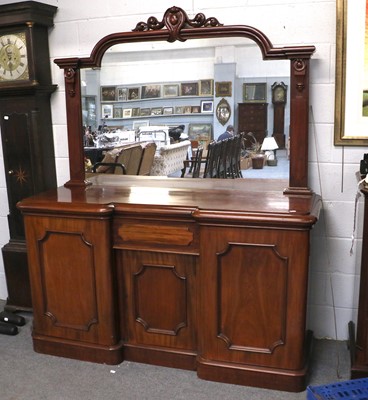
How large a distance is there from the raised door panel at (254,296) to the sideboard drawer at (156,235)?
9 centimetres

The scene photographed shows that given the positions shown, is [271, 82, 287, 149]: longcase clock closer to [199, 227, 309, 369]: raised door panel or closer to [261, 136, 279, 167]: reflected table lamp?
[261, 136, 279, 167]: reflected table lamp

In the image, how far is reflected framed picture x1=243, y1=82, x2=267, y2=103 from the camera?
255 cm

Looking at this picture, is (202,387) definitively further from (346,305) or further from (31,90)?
(31,90)

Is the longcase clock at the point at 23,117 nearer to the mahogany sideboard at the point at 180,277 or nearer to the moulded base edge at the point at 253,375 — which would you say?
the mahogany sideboard at the point at 180,277

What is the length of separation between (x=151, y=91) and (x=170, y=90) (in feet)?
0.37

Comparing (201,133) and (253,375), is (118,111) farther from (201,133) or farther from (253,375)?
(253,375)

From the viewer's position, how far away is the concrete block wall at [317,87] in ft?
8.28

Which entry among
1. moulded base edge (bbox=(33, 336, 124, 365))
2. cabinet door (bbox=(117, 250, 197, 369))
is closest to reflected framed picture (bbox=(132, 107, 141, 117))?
cabinet door (bbox=(117, 250, 197, 369))

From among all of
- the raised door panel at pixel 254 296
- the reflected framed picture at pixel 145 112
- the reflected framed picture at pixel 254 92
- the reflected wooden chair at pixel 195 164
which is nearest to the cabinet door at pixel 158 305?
the raised door panel at pixel 254 296

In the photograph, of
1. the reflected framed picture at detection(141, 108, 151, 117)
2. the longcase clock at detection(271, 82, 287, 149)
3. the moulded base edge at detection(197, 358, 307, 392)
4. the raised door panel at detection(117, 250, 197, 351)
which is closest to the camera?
the moulded base edge at detection(197, 358, 307, 392)

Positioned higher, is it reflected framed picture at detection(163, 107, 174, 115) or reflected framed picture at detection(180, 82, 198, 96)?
reflected framed picture at detection(180, 82, 198, 96)

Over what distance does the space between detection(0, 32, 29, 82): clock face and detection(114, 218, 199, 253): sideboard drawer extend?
1.18m

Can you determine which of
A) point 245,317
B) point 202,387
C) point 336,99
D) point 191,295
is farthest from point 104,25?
point 202,387

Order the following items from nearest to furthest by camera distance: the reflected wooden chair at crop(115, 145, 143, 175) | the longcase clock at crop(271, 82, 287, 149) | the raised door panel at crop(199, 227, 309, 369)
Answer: the raised door panel at crop(199, 227, 309, 369) < the longcase clock at crop(271, 82, 287, 149) < the reflected wooden chair at crop(115, 145, 143, 175)
